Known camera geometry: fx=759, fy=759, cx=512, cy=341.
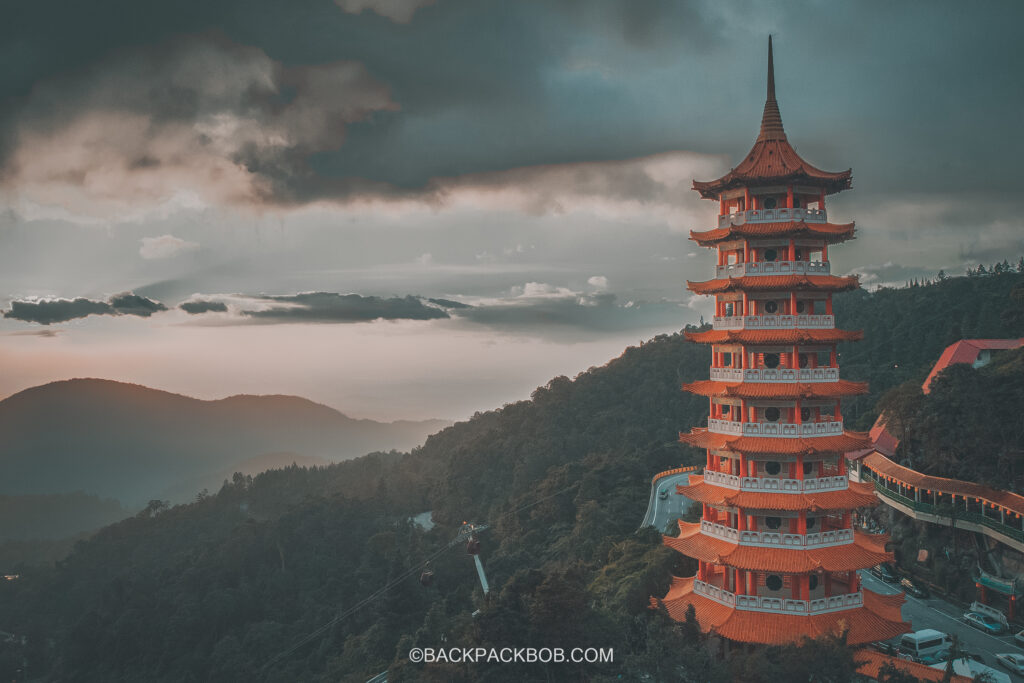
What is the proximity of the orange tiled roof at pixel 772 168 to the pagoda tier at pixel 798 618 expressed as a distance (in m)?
14.6

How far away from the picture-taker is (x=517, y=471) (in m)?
91.6

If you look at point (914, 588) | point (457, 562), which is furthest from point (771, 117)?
point (457, 562)

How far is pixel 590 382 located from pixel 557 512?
4716cm

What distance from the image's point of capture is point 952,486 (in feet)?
127

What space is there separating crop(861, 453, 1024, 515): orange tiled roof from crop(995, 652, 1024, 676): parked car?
7.91 meters

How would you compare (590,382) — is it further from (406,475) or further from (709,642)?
(709,642)

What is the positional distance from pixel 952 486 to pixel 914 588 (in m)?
5.52

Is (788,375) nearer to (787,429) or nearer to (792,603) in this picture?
(787,429)

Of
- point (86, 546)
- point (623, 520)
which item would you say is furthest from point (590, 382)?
point (86, 546)

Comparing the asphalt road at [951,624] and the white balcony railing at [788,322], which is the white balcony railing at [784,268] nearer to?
the white balcony railing at [788,322]

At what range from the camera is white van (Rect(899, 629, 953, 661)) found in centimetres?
2883

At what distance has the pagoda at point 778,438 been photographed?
2583 cm

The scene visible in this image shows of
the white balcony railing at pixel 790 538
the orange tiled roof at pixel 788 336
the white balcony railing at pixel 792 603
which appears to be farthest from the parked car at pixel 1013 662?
the orange tiled roof at pixel 788 336

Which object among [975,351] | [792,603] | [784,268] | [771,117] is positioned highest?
[771,117]
